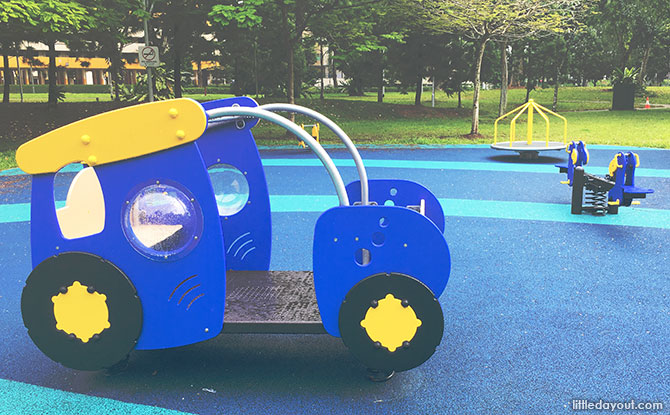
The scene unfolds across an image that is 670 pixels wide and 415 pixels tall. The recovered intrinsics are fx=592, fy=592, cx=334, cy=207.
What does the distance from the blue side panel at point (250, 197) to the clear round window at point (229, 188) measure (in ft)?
0.11

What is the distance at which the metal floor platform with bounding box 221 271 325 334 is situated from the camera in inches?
129

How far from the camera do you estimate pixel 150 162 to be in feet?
10.3

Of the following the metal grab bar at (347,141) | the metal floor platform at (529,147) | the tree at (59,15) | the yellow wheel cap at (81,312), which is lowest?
the yellow wheel cap at (81,312)

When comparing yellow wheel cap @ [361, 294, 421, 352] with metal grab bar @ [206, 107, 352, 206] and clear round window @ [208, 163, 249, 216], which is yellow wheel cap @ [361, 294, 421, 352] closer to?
metal grab bar @ [206, 107, 352, 206]

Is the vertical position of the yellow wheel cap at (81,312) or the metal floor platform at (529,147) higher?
the metal floor platform at (529,147)

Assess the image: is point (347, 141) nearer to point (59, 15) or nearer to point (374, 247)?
point (374, 247)

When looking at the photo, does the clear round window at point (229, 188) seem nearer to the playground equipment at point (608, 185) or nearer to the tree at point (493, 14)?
the playground equipment at point (608, 185)

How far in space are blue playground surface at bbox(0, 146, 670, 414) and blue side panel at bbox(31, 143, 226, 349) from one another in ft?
1.16

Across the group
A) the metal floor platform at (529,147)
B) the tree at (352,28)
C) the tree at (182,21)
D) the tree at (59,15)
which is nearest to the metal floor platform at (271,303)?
the metal floor platform at (529,147)

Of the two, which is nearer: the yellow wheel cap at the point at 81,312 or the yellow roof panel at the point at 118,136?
the yellow roof panel at the point at 118,136

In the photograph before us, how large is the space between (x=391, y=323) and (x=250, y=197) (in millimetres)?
→ 1542

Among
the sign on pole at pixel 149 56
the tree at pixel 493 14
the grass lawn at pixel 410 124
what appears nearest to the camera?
the tree at pixel 493 14

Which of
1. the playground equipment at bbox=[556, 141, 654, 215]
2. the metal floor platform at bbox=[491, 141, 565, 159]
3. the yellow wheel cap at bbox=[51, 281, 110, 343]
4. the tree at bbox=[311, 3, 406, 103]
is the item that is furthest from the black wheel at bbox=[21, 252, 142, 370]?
the tree at bbox=[311, 3, 406, 103]

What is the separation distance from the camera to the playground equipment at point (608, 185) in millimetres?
7016
